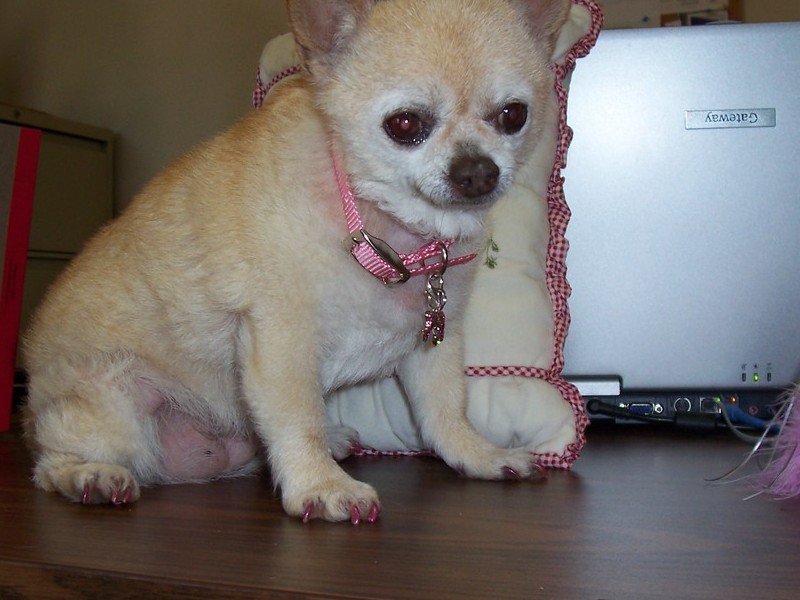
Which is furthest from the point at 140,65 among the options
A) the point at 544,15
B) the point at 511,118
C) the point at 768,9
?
the point at 511,118

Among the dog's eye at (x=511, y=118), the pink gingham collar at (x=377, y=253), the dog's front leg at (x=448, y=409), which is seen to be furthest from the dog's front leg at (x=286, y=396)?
the dog's eye at (x=511, y=118)

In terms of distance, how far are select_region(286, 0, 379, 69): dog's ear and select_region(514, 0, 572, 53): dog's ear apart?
22 centimetres

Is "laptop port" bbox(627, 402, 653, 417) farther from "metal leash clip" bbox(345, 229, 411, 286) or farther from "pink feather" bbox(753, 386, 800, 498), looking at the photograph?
"metal leash clip" bbox(345, 229, 411, 286)

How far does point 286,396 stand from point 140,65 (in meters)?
2.34

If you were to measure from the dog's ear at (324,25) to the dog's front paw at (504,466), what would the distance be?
1.94 ft

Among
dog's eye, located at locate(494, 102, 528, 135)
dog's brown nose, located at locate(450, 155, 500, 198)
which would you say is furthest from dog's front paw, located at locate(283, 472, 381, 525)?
dog's eye, located at locate(494, 102, 528, 135)

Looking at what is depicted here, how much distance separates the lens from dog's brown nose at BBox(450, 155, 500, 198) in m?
1.11

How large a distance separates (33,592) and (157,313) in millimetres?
589

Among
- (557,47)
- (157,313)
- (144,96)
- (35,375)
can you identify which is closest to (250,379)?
(157,313)

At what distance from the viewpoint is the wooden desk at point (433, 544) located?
2.38ft

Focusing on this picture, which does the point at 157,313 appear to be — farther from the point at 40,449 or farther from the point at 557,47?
the point at 557,47

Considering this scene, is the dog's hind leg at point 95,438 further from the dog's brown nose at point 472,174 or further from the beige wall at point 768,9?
the beige wall at point 768,9

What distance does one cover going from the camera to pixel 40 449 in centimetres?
124

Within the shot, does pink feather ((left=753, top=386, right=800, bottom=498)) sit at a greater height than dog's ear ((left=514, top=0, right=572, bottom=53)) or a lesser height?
lesser
